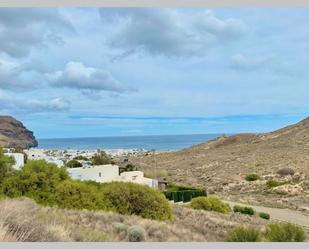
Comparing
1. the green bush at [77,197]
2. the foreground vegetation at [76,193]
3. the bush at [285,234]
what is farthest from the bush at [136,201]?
the bush at [285,234]

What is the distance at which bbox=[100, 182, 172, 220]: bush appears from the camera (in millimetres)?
7820

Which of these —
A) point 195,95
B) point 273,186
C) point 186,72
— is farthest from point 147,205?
point 195,95

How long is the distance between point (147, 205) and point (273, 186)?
1297 centimetres

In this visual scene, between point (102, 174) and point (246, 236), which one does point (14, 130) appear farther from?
point (246, 236)

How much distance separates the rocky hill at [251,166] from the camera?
18.7m

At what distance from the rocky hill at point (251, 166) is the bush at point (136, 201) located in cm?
828

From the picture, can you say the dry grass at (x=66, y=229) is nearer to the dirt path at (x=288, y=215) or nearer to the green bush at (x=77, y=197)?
the green bush at (x=77, y=197)

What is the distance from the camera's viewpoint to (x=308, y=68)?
39.2 meters

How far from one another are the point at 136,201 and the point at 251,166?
19081 mm

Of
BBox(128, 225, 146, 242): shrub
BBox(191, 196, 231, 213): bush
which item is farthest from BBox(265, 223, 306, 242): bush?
BBox(191, 196, 231, 213): bush

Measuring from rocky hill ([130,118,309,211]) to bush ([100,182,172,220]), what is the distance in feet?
27.2

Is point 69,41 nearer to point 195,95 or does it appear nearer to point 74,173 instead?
point 74,173

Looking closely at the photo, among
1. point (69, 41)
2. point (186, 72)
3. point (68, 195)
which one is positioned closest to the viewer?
point (68, 195)

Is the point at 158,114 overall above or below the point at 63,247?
above
